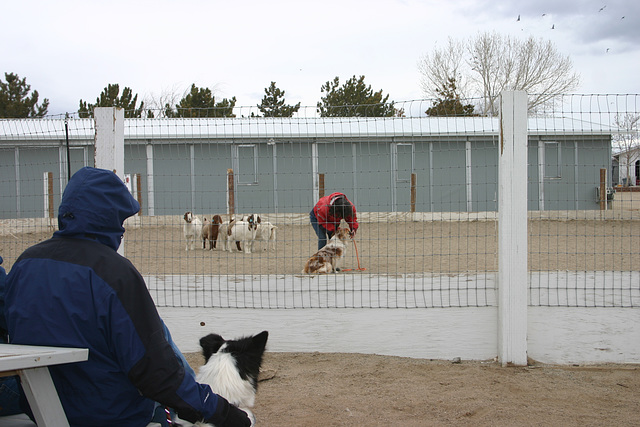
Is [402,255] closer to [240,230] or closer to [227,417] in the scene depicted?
[227,417]

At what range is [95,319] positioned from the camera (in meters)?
1.98

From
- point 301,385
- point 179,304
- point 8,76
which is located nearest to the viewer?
point 301,385

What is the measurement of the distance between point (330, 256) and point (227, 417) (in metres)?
6.13

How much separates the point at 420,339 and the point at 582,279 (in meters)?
1.68

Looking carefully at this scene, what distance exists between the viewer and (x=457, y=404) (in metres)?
4.04

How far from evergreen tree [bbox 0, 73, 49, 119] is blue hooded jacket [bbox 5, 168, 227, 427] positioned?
36.5 m

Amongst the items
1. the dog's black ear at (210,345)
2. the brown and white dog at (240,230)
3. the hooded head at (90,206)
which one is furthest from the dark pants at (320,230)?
the hooded head at (90,206)

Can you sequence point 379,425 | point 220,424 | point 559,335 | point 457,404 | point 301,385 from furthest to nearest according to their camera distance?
point 559,335, point 301,385, point 457,404, point 379,425, point 220,424

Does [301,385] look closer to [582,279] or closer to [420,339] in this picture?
[420,339]

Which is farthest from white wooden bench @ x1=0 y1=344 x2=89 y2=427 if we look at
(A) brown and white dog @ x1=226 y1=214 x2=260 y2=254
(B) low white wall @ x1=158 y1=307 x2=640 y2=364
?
(A) brown and white dog @ x1=226 y1=214 x2=260 y2=254

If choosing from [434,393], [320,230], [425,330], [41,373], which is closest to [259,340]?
[41,373]

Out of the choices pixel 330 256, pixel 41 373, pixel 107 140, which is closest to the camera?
pixel 41 373

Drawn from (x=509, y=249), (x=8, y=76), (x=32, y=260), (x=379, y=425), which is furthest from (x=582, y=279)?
(x=8, y=76)

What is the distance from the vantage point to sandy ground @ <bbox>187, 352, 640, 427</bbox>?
12.5 ft
